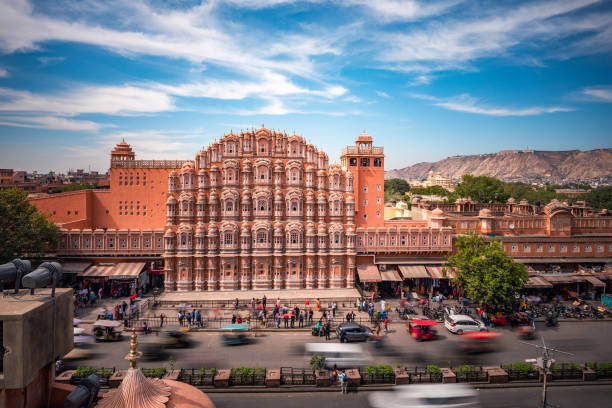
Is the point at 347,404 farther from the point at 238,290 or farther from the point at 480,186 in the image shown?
the point at 480,186

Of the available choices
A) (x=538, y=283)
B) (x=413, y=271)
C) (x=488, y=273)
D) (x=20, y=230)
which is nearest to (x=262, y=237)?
(x=413, y=271)

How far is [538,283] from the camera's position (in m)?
40.1

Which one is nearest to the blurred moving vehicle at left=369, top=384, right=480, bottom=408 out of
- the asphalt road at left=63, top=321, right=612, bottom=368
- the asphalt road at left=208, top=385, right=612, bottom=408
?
the asphalt road at left=208, top=385, right=612, bottom=408

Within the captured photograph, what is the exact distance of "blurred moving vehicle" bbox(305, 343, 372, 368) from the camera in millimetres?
26141

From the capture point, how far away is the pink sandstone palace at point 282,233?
42.2 metres

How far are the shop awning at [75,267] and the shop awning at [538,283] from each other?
4448cm

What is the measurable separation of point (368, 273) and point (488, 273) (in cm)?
1238

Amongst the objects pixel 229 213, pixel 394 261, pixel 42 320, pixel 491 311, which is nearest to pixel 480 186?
pixel 394 261

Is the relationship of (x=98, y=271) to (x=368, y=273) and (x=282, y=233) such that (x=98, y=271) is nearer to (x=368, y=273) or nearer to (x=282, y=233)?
(x=282, y=233)

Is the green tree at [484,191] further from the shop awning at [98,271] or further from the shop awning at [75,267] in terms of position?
the shop awning at [75,267]

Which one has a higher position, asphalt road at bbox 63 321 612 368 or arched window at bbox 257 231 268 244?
arched window at bbox 257 231 268 244

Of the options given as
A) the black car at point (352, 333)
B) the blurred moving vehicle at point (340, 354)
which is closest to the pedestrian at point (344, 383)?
the blurred moving vehicle at point (340, 354)

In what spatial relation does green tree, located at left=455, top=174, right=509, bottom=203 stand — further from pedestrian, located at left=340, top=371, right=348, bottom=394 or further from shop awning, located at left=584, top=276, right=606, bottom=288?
pedestrian, located at left=340, top=371, right=348, bottom=394

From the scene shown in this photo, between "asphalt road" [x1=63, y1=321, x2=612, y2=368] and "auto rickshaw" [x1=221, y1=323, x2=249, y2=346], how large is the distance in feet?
1.98
